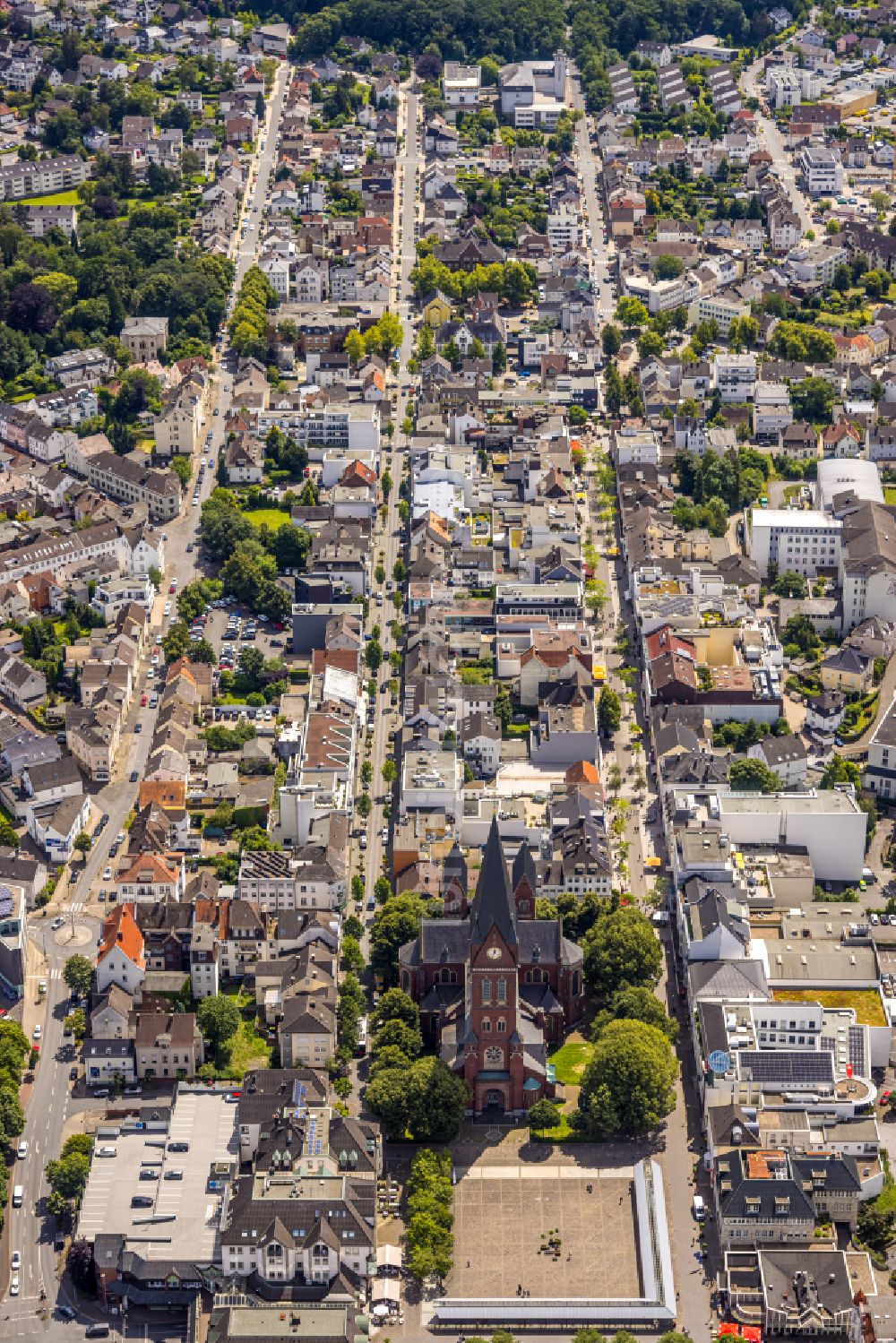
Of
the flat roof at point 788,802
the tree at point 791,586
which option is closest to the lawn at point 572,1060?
the flat roof at point 788,802

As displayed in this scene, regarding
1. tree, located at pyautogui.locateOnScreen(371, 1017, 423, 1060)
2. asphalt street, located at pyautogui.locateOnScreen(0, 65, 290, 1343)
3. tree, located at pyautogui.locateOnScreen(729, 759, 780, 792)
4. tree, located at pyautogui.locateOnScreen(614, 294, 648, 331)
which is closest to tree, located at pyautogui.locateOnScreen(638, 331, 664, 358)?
tree, located at pyautogui.locateOnScreen(614, 294, 648, 331)

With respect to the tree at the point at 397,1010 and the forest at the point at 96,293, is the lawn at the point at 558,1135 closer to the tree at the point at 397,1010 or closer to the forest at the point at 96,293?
the tree at the point at 397,1010

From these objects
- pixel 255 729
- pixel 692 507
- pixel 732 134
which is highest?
pixel 732 134

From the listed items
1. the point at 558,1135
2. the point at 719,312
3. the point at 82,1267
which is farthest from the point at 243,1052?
the point at 719,312

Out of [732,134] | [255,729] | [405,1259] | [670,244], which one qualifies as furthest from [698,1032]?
[732,134]

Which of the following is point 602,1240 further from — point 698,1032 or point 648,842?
point 648,842

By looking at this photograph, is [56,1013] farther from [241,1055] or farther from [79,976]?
[241,1055]
